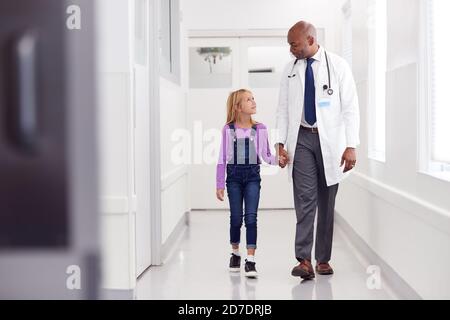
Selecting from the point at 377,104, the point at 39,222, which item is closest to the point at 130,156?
the point at 39,222

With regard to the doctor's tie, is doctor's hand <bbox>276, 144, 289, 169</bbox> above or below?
below

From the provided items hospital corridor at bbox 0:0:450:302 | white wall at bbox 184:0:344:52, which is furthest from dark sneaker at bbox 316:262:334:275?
white wall at bbox 184:0:344:52

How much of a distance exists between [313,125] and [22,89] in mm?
2273

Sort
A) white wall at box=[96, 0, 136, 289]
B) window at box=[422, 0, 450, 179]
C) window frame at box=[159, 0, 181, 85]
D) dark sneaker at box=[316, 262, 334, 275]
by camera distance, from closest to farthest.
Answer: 1. white wall at box=[96, 0, 136, 289]
2. window at box=[422, 0, 450, 179]
3. dark sneaker at box=[316, 262, 334, 275]
4. window frame at box=[159, 0, 181, 85]

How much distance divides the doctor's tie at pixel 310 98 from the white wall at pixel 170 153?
0.95m

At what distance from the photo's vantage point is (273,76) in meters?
5.79

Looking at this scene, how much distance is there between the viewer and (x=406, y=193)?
2.56 meters

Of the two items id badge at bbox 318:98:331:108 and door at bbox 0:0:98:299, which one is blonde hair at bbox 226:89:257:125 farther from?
door at bbox 0:0:98:299

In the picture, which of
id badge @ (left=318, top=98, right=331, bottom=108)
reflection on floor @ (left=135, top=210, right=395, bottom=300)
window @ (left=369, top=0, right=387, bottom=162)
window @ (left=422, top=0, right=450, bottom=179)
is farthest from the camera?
window @ (left=369, top=0, right=387, bottom=162)

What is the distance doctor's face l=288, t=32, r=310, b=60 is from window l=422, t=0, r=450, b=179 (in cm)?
68

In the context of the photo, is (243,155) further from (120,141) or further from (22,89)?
(22,89)

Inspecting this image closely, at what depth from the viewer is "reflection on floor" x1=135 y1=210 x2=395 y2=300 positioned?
8.61 feet

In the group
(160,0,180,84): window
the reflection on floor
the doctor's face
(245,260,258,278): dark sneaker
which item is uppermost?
(160,0,180,84): window
